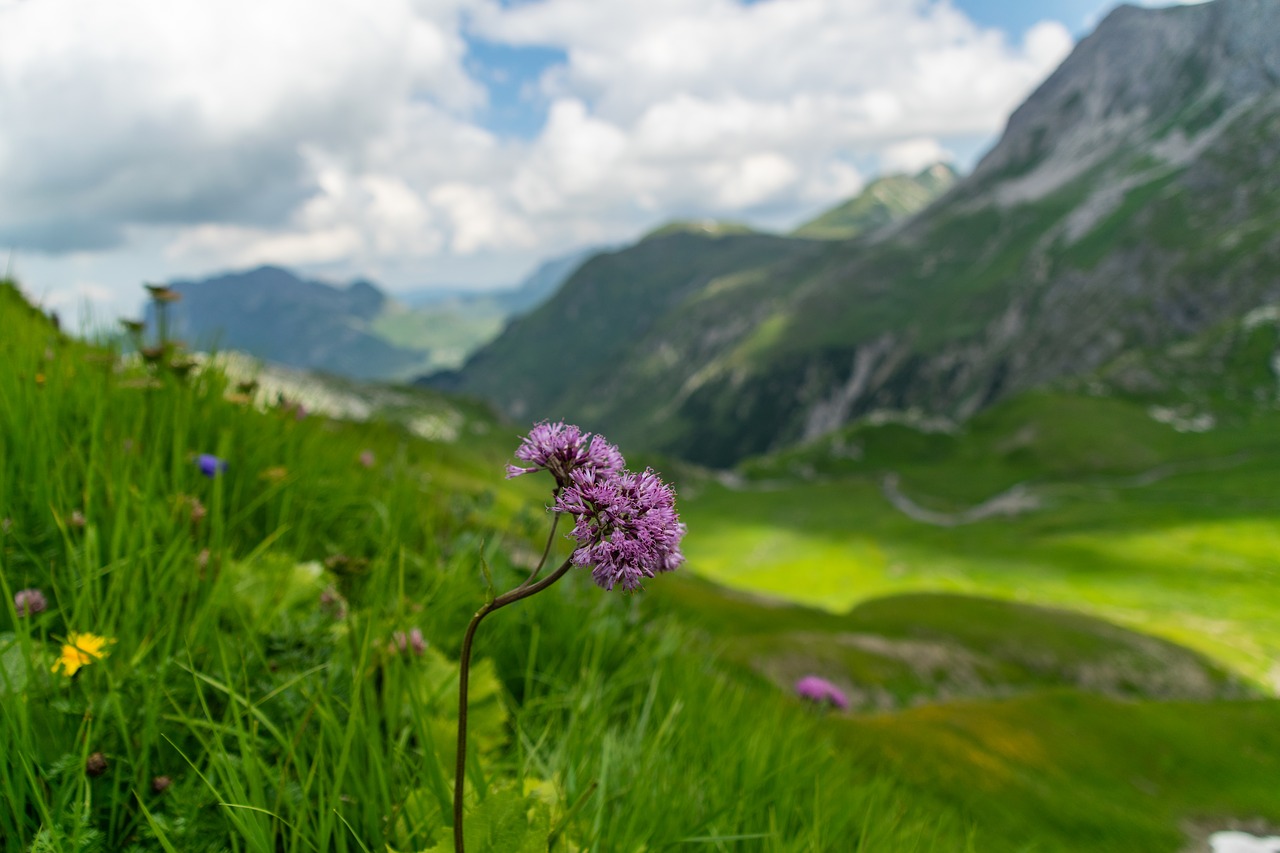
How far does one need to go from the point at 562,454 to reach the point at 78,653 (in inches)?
90.3

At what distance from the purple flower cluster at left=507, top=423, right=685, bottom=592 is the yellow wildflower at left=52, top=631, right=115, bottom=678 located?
2.07m

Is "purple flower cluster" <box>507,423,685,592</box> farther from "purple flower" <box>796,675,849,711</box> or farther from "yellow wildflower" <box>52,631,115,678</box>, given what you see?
"purple flower" <box>796,675,849,711</box>

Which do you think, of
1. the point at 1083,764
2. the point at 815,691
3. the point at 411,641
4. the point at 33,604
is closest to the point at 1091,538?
the point at 1083,764

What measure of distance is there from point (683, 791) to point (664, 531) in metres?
2.14

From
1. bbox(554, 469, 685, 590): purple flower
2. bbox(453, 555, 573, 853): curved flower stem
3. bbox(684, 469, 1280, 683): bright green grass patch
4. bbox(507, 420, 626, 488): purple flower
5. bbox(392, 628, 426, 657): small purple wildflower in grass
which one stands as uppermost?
bbox(507, 420, 626, 488): purple flower

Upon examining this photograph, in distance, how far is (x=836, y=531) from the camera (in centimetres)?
16500

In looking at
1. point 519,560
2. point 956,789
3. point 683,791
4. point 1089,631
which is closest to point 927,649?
point 1089,631

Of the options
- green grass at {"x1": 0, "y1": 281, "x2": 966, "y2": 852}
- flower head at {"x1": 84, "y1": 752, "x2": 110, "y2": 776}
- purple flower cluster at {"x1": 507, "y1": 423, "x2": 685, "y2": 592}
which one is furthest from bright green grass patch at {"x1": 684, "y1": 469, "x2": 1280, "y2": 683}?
flower head at {"x1": 84, "y1": 752, "x2": 110, "y2": 776}

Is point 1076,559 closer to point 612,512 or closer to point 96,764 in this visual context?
point 612,512

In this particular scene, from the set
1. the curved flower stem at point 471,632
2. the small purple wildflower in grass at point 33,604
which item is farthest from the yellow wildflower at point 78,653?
the curved flower stem at point 471,632

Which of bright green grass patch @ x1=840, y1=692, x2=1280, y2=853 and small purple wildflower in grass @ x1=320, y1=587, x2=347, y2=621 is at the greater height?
small purple wildflower in grass @ x1=320, y1=587, x2=347, y2=621

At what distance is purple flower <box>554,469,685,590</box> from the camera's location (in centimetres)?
195

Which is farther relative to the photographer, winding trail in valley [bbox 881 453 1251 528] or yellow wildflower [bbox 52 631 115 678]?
winding trail in valley [bbox 881 453 1251 528]

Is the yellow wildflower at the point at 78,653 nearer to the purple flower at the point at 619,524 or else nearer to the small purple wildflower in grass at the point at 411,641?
the small purple wildflower in grass at the point at 411,641
